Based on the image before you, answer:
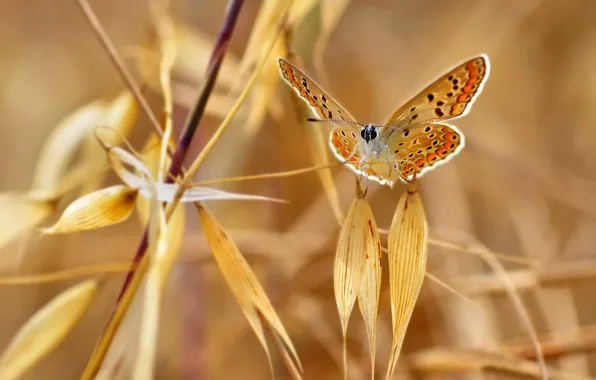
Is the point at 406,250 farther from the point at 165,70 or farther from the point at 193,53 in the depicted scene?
the point at 193,53

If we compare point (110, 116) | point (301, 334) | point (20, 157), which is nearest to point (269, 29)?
point (110, 116)

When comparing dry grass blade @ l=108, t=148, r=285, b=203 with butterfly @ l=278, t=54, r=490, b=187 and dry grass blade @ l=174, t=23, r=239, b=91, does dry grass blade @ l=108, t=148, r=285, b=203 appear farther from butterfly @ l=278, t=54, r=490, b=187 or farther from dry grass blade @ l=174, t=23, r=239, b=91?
dry grass blade @ l=174, t=23, r=239, b=91

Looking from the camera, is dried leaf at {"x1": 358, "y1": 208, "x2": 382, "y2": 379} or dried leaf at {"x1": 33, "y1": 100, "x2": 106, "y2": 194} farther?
dried leaf at {"x1": 33, "y1": 100, "x2": 106, "y2": 194}

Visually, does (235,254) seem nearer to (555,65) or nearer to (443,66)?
(443,66)

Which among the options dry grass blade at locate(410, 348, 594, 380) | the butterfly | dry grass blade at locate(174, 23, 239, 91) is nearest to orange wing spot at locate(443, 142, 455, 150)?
the butterfly

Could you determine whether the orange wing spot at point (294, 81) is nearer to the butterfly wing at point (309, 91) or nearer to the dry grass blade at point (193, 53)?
the butterfly wing at point (309, 91)

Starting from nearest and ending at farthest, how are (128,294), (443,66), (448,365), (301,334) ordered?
(128,294)
(448,365)
(301,334)
(443,66)

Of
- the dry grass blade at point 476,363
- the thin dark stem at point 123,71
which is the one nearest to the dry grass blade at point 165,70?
the thin dark stem at point 123,71
